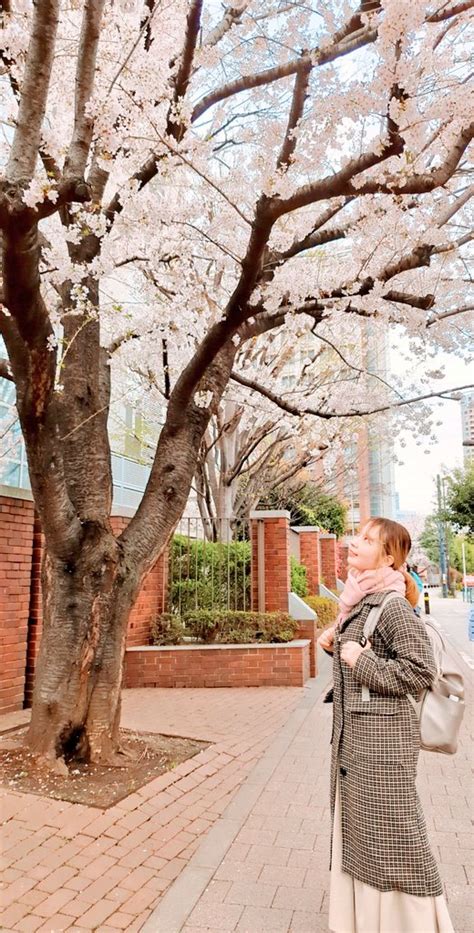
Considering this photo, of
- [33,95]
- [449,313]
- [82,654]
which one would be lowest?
[82,654]

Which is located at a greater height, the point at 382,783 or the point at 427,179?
the point at 427,179

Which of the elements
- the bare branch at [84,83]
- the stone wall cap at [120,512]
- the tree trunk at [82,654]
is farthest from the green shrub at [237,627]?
the bare branch at [84,83]

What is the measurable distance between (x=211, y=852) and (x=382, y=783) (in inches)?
63.8

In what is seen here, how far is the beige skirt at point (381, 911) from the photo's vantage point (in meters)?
2.32

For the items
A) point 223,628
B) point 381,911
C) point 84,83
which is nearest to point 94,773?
point 381,911

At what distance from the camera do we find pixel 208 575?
9.71 meters

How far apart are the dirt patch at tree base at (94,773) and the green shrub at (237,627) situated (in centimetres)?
356

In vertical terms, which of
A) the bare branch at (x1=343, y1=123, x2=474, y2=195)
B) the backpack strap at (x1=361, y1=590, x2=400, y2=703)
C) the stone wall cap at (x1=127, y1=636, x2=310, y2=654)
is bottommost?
the stone wall cap at (x1=127, y1=636, x2=310, y2=654)

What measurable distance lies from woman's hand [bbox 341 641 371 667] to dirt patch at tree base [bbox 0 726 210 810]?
89.6 inches

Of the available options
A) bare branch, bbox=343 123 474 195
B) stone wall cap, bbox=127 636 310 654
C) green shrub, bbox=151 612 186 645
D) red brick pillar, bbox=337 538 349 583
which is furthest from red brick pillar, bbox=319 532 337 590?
bare branch, bbox=343 123 474 195

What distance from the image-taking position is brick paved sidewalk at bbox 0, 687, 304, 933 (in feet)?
9.37

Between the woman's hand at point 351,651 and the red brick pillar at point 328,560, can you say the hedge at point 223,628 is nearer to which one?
the woman's hand at point 351,651

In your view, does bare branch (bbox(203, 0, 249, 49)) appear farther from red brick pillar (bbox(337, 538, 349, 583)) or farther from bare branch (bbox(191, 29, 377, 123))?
red brick pillar (bbox(337, 538, 349, 583))

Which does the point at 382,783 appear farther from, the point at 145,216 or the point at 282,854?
the point at 145,216
